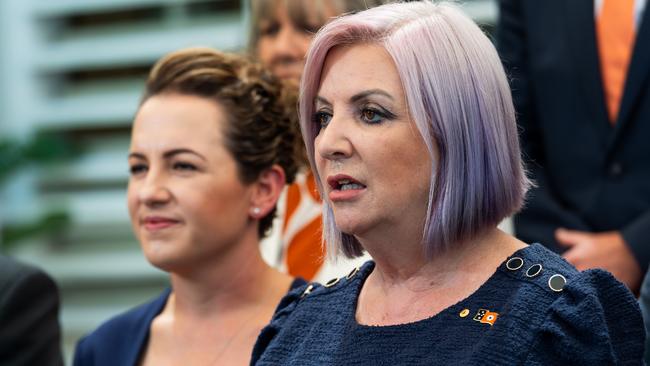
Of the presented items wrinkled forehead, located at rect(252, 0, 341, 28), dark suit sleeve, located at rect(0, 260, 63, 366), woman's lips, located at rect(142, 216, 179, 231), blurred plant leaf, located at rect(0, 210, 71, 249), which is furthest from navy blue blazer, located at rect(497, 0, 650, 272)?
blurred plant leaf, located at rect(0, 210, 71, 249)

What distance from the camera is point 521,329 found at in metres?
1.87

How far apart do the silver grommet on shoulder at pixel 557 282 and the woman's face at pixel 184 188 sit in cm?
113

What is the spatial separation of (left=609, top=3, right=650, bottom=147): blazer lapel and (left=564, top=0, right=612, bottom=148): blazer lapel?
71 mm

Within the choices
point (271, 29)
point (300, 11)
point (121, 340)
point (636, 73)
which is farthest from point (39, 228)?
point (636, 73)

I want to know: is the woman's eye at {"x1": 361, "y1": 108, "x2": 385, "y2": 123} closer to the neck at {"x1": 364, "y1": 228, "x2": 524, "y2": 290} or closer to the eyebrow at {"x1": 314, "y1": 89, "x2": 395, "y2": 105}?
the eyebrow at {"x1": 314, "y1": 89, "x2": 395, "y2": 105}

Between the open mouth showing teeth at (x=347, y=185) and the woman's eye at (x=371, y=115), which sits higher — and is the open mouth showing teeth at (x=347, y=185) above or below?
below

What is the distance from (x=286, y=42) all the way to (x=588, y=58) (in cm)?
93

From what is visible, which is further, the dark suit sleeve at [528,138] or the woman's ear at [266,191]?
the dark suit sleeve at [528,138]

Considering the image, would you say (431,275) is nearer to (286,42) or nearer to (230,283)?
(230,283)

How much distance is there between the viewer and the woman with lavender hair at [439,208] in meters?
1.89

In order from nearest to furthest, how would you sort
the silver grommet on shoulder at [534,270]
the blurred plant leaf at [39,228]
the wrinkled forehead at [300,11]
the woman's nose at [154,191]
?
the silver grommet on shoulder at [534,270]
the woman's nose at [154,191]
the wrinkled forehead at [300,11]
the blurred plant leaf at [39,228]

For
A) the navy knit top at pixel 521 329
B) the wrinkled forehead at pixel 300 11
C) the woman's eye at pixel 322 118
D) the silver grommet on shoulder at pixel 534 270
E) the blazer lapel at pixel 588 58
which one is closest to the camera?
the navy knit top at pixel 521 329

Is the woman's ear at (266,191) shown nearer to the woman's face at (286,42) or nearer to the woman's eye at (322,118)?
the woman's face at (286,42)

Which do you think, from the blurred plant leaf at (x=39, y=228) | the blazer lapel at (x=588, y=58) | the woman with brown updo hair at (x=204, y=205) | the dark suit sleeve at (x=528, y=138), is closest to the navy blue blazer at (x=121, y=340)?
the woman with brown updo hair at (x=204, y=205)
